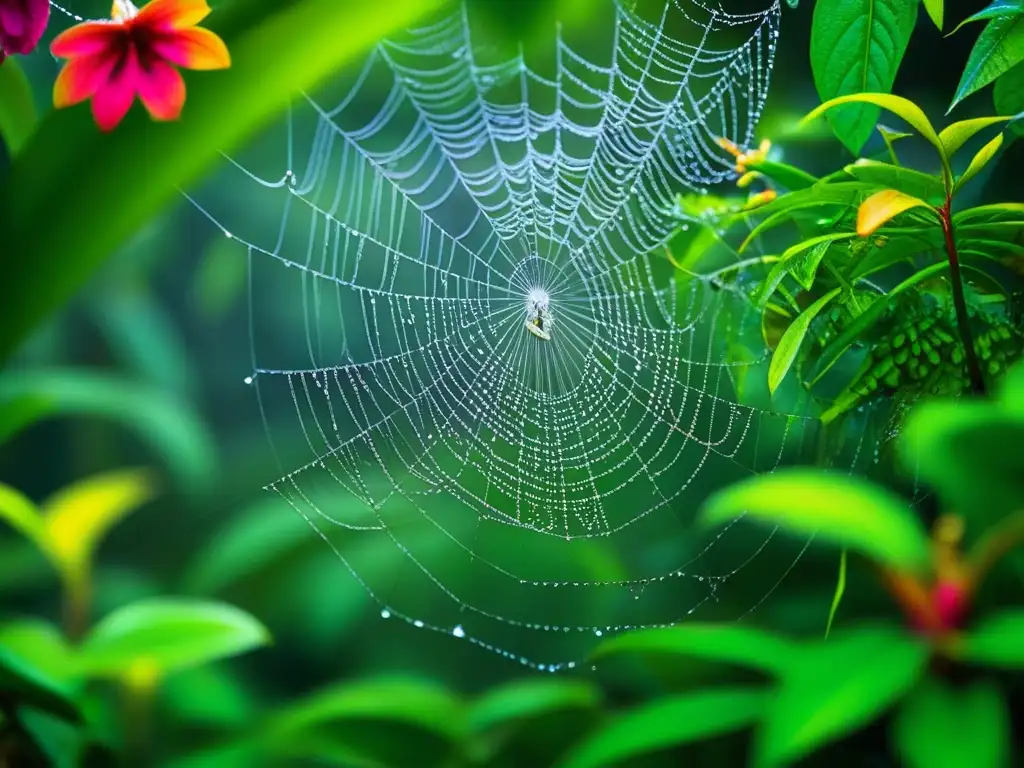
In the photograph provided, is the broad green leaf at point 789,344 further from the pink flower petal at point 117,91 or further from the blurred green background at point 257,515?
the pink flower petal at point 117,91

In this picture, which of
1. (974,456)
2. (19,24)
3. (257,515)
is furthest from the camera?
(257,515)

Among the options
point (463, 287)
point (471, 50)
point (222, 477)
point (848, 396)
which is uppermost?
point (471, 50)

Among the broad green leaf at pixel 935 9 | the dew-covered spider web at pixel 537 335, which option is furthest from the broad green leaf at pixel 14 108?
the broad green leaf at pixel 935 9

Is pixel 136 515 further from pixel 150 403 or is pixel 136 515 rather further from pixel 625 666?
pixel 625 666

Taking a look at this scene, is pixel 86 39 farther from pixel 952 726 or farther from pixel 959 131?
pixel 952 726

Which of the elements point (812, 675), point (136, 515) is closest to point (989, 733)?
point (812, 675)

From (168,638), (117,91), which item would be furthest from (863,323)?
(168,638)
